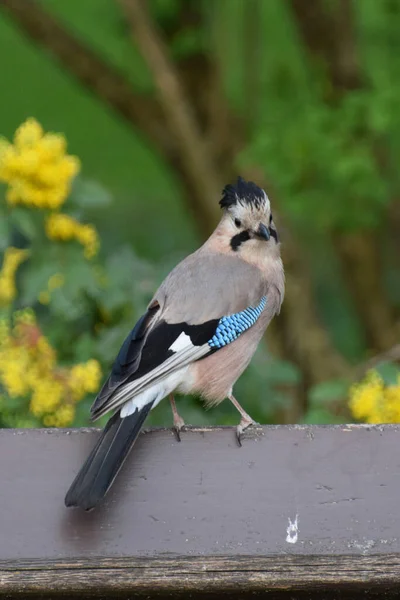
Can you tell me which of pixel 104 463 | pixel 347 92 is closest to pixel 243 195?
pixel 104 463

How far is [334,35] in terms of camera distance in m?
4.69

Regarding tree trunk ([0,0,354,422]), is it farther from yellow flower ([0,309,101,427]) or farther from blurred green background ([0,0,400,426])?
yellow flower ([0,309,101,427])

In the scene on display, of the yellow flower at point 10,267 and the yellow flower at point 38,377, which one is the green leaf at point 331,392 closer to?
the yellow flower at point 38,377

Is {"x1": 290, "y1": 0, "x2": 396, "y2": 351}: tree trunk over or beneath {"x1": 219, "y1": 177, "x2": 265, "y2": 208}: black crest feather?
over

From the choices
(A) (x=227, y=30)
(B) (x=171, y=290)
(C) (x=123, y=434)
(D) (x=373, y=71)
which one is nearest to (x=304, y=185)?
(D) (x=373, y=71)

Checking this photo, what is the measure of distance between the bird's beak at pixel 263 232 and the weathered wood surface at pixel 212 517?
2.36ft

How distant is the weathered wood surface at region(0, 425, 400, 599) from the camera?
1732 millimetres

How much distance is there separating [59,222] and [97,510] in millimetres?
1256

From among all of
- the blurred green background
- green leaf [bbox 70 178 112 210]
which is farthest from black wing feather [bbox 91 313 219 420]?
green leaf [bbox 70 178 112 210]

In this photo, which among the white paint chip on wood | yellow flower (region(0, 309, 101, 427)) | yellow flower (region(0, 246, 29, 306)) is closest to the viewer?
the white paint chip on wood

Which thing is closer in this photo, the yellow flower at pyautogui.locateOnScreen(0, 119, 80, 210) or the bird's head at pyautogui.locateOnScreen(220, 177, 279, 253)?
the bird's head at pyautogui.locateOnScreen(220, 177, 279, 253)

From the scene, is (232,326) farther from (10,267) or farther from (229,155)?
(229,155)

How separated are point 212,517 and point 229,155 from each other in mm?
3309

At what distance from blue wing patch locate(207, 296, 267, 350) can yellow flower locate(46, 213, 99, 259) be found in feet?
2.26
